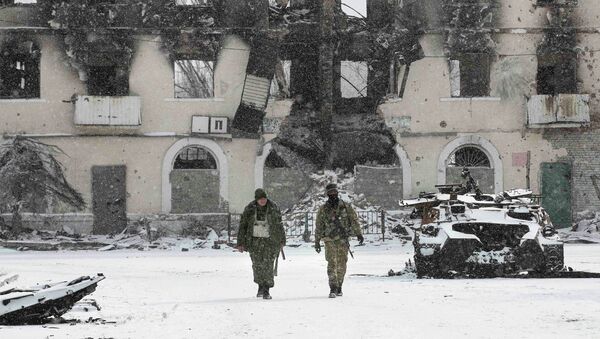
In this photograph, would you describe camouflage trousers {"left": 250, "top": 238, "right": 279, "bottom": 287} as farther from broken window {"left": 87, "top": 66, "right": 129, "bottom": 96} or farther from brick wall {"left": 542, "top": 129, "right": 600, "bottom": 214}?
brick wall {"left": 542, "top": 129, "right": 600, "bottom": 214}

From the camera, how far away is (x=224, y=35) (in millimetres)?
31344

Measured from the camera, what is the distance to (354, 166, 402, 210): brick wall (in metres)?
31.4

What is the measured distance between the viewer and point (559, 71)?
32031 millimetres

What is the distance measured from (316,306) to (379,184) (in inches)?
794

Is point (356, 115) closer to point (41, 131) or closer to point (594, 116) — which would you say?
point (594, 116)

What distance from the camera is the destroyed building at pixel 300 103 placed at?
3119 cm

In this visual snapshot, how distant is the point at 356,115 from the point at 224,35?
4.81m

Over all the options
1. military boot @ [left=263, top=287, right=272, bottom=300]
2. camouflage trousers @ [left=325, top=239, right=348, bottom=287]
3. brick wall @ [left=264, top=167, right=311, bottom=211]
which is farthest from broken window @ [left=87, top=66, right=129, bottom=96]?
military boot @ [left=263, top=287, right=272, bottom=300]

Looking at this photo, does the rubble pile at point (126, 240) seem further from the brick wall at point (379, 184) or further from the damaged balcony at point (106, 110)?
the brick wall at point (379, 184)

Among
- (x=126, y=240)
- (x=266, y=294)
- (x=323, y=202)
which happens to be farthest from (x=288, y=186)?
(x=266, y=294)

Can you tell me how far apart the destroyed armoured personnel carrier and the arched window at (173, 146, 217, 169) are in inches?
610

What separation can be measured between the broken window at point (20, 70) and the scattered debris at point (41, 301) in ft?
72.5

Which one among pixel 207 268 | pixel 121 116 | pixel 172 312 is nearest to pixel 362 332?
pixel 172 312

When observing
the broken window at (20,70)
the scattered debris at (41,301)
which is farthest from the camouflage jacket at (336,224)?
the broken window at (20,70)
